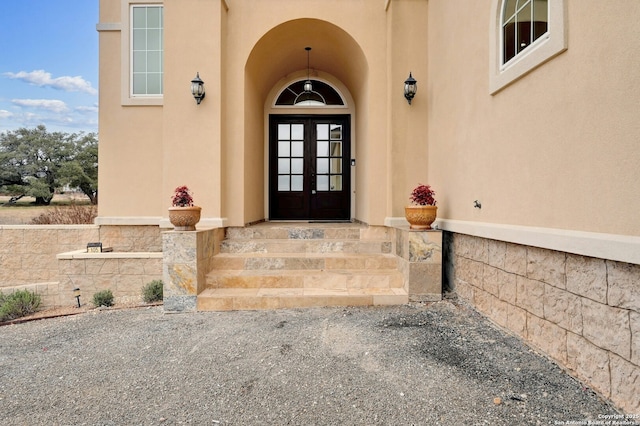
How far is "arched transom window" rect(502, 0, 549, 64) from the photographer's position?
280 centimetres

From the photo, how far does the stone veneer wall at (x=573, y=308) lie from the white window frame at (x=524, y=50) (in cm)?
152

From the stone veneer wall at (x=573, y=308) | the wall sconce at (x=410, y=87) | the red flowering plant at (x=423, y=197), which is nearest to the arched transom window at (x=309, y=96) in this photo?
the wall sconce at (x=410, y=87)

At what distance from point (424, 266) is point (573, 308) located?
71.9 inches

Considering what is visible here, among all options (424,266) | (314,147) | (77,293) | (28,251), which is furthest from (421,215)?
(28,251)

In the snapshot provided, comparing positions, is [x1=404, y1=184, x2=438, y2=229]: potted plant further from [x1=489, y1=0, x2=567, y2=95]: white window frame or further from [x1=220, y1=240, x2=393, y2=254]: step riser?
[x1=489, y1=0, x2=567, y2=95]: white window frame

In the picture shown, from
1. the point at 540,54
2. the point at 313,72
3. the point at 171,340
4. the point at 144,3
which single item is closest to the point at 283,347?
the point at 171,340

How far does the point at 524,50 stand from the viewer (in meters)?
2.96

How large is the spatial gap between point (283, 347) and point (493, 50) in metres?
3.57

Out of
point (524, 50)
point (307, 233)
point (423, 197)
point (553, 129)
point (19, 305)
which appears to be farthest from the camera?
point (307, 233)

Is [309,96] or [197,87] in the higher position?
[309,96]

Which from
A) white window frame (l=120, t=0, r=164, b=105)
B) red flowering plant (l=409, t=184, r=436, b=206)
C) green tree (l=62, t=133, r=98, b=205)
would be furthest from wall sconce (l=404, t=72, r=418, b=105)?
green tree (l=62, t=133, r=98, b=205)

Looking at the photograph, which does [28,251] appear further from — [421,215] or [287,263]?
[421,215]

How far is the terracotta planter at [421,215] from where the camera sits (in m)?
4.15

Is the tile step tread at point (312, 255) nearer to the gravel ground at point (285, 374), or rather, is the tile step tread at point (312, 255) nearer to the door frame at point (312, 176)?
the gravel ground at point (285, 374)
